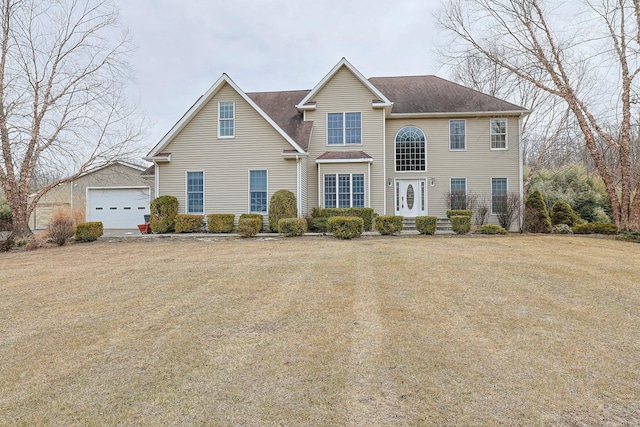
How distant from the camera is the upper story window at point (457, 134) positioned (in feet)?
61.7

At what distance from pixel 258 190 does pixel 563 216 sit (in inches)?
533

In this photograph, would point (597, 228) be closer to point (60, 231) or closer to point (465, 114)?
point (465, 114)

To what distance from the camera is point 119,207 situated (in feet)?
72.1

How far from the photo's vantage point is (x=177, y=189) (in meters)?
16.5

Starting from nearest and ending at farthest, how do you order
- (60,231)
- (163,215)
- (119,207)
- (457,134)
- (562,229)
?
(60,231) < (562,229) < (163,215) < (457,134) < (119,207)

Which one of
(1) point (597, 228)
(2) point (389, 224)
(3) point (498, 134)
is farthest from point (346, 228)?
(3) point (498, 134)

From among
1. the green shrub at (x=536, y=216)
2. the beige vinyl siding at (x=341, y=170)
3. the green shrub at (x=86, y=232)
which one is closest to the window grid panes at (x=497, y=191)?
the green shrub at (x=536, y=216)

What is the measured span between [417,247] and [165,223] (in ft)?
34.1

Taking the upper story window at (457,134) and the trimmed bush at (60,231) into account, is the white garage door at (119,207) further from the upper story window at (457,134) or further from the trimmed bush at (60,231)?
the upper story window at (457,134)

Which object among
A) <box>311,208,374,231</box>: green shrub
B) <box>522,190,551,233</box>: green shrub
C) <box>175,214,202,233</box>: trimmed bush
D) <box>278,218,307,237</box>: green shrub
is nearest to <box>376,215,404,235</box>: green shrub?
<box>311,208,374,231</box>: green shrub

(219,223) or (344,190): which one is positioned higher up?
(344,190)

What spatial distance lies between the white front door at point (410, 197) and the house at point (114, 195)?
14024 mm

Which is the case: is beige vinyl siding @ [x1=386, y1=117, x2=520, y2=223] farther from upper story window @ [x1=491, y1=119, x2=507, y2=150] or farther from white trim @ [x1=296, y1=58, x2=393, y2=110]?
white trim @ [x1=296, y1=58, x2=393, y2=110]

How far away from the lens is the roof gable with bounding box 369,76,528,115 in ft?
60.8
